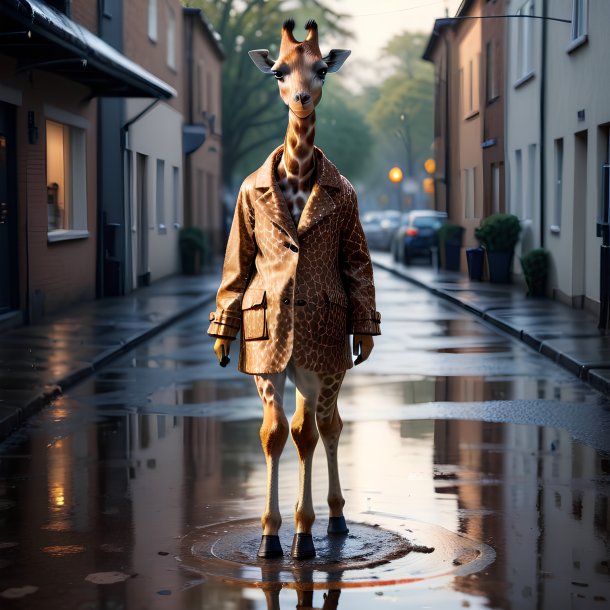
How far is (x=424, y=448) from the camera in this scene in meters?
8.80

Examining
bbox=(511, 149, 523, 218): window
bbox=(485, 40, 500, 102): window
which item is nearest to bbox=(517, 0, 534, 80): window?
bbox=(511, 149, 523, 218): window

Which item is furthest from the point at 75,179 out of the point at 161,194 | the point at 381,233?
the point at 381,233

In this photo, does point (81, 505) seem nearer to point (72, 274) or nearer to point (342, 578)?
point (342, 578)

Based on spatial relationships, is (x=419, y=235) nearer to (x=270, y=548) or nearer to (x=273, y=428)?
(x=273, y=428)

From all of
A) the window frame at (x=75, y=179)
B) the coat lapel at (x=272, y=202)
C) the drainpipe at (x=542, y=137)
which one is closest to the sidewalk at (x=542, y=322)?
the drainpipe at (x=542, y=137)

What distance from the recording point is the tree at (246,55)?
4828 cm

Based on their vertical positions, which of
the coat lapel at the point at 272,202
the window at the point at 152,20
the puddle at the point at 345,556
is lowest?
the puddle at the point at 345,556

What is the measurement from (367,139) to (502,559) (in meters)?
76.0

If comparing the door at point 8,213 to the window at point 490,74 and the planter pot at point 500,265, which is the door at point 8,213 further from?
the window at point 490,74

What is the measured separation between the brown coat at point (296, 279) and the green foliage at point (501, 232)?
69.7 ft

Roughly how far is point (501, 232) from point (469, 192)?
1023 cm

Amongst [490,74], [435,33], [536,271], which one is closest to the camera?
[536,271]

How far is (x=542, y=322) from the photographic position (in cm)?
1781

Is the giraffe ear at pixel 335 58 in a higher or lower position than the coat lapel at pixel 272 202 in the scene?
higher
